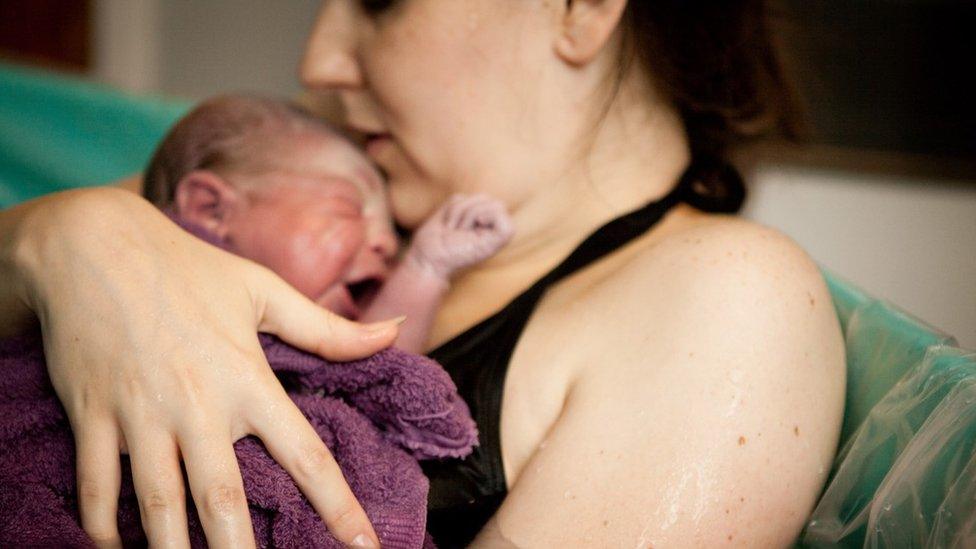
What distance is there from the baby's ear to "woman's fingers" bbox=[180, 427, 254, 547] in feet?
1.43

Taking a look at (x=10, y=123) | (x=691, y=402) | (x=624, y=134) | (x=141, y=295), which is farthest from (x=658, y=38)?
(x=10, y=123)

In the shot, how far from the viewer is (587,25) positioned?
96 cm

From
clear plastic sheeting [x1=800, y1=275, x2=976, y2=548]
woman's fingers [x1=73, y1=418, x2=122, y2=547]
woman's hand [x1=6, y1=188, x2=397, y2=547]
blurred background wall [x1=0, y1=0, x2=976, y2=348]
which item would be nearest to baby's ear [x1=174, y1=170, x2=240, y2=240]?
woman's hand [x1=6, y1=188, x2=397, y2=547]

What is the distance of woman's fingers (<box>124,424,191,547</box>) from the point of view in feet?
1.99

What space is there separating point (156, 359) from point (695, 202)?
2.05 ft

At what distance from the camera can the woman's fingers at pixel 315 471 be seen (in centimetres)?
65

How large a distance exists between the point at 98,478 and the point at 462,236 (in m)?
0.47

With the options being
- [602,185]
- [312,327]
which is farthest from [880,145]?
[312,327]

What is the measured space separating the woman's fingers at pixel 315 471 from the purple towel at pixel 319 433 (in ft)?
0.04

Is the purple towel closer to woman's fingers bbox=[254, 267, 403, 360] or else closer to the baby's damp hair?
woman's fingers bbox=[254, 267, 403, 360]

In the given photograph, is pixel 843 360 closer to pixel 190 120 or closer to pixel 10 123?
pixel 190 120

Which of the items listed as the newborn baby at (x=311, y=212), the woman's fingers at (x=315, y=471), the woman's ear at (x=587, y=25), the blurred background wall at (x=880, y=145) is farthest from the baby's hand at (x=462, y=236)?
the blurred background wall at (x=880, y=145)

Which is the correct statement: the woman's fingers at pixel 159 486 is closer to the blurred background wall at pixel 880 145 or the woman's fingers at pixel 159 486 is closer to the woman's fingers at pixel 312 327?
the woman's fingers at pixel 312 327

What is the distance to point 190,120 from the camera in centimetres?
109
